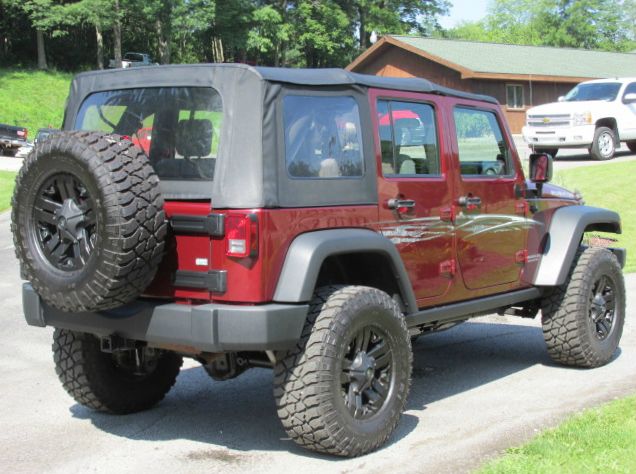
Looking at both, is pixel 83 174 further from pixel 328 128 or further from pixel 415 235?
pixel 415 235

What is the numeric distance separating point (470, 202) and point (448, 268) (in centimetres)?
51

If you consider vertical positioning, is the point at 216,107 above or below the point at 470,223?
above

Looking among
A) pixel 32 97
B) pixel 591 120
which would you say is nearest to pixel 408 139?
pixel 591 120

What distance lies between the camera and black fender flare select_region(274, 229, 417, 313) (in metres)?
4.81

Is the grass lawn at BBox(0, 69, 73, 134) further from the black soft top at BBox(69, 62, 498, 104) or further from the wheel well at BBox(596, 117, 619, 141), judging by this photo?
the black soft top at BBox(69, 62, 498, 104)

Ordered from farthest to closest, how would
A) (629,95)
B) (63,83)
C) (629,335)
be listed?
(63,83)
(629,95)
(629,335)

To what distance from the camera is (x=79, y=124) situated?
19.0ft

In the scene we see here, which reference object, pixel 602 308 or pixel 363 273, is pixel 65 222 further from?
pixel 602 308

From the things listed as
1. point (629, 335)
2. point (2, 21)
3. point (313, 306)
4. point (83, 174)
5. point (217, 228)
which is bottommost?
point (629, 335)

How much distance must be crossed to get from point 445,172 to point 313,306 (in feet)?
5.27

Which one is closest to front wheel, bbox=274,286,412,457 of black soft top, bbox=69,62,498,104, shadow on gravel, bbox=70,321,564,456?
shadow on gravel, bbox=70,321,564,456

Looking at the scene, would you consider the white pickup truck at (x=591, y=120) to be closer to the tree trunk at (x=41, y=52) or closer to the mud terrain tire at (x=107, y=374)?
the mud terrain tire at (x=107, y=374)

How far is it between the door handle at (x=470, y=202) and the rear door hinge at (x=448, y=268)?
386mm

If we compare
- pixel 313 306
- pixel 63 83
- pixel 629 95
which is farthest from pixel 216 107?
pixel 63 83
